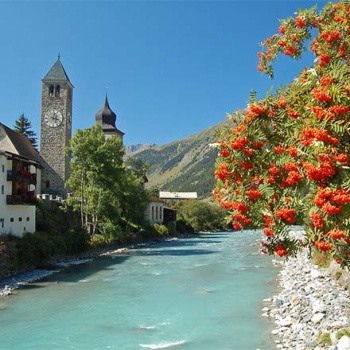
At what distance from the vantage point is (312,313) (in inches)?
626

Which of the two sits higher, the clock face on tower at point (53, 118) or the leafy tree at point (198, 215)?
the clock face on tower at point (53, 118)

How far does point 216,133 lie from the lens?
7875 mm

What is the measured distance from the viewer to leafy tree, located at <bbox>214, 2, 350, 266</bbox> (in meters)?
5.85

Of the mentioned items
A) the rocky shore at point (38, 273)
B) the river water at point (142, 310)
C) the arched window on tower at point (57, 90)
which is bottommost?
the river water at point (142, 310)

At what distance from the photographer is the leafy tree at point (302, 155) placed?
5.85 meters

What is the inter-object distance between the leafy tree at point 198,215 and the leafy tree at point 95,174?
43.8 m


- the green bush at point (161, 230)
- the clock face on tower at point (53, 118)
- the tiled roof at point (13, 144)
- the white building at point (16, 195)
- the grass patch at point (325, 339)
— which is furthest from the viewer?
the green bush at point (161, 230)

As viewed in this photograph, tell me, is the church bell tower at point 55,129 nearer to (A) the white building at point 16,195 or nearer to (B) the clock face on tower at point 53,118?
(B) the clock face on tower at point 53,118

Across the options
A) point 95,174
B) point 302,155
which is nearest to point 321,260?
point 302,155

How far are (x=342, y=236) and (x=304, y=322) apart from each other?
420 inches

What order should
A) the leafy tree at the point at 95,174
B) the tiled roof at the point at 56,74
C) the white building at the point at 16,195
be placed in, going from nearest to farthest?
the white building at the point at 16,195 → the leafy tree at the point at 95,174 → the tiled roof at the point at 56,74

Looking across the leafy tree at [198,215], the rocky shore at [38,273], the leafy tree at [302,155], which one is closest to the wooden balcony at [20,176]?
the rocky shore at [38,273]

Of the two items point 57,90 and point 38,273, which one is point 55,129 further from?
point 38,273

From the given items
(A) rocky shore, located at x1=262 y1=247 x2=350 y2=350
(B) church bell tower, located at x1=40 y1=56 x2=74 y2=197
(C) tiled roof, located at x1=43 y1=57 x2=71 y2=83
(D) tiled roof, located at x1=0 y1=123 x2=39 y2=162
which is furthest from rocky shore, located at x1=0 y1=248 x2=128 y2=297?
(C) tiled roof, located at x1=43 y1=57 x2=71 y2=83
